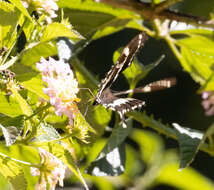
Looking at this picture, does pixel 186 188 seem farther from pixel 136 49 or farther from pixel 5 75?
pixel 5 75

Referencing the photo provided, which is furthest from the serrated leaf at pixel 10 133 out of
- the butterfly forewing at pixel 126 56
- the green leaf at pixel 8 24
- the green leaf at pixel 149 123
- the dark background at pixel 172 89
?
Result: the dark background at pixel 172 89

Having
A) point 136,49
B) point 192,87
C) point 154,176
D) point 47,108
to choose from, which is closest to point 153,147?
point 154,176

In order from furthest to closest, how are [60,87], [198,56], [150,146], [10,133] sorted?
1. [150,146]
2. [198,56]
3. [60,87]
4. [10,133]

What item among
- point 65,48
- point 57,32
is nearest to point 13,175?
point 57,32

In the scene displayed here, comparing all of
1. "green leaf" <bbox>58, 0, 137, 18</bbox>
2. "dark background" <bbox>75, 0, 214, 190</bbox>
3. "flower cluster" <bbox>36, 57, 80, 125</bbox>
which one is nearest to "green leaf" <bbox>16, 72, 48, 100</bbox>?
"flower cluster" <bbox>36, 57, 80, 125</bbox>

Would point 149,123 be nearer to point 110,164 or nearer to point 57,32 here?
point 110,164
